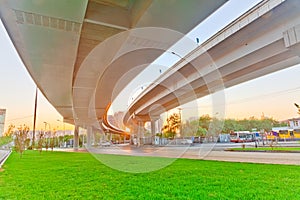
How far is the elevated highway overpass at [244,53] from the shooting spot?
7.27 meters

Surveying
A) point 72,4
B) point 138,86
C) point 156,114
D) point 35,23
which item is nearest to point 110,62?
point 138,86

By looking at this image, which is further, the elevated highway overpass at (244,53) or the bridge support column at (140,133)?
the bridge support column at (140,133)

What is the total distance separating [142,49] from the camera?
563 centimetres

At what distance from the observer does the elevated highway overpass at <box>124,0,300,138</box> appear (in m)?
7.27

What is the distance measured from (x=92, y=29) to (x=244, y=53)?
701cm

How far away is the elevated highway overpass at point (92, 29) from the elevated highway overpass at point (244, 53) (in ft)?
7.79

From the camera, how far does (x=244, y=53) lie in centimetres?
946

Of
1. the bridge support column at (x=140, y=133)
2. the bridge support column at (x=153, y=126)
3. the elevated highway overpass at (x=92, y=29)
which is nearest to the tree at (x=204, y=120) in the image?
the bridge support column at (x=153, y=126)

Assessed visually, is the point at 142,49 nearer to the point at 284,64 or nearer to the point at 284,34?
the point at 284,34

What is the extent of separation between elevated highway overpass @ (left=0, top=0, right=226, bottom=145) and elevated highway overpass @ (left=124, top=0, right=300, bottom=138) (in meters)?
2.37

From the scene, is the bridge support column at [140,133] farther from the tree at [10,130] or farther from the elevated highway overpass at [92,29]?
the elevated highway overpass at [92,29]

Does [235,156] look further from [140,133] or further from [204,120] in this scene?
[140,133]

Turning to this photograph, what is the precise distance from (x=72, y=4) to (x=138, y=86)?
5.57 metres

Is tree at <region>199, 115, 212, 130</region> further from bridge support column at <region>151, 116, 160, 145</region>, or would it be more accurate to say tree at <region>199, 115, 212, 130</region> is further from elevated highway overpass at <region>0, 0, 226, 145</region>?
elevated highway overpass at <region>0, 0, 226, 145</region>
